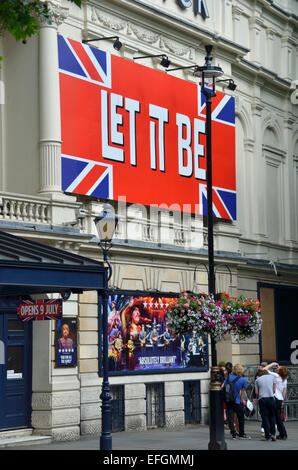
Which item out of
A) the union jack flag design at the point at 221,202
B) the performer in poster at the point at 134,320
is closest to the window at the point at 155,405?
the performer in poster at the point at 134,320

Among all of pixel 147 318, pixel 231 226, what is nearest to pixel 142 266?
pixel 147 318

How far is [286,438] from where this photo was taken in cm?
2662

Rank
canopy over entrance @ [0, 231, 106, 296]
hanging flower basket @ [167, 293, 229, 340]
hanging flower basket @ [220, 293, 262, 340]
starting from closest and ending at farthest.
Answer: canopy over entrance @ [0, 231, 106, 296], hanging flower basket @ [167, 293, 229, 340], hanging flower basket @ [220, 293, 262, 340]

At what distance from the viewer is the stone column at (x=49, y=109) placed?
2723 cm

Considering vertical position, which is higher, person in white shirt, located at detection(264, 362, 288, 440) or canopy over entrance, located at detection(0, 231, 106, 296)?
canopy over entrance, located at detection(0, 231, 106, 296)

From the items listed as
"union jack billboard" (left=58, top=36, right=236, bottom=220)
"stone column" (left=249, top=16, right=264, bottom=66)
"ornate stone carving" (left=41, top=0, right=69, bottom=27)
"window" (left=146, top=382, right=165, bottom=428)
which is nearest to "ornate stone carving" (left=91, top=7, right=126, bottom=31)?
"union jack billboard" (left=58, top=36, right=236, bottom=220)

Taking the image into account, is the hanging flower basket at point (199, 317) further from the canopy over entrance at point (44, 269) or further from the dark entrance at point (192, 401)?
the dark entrance at point (192, 401)

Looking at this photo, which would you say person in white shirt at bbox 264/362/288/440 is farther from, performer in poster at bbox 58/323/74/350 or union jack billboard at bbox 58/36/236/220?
union jack billboard at bbox 58/36/236/220

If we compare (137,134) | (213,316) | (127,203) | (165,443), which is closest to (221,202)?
(137,134)

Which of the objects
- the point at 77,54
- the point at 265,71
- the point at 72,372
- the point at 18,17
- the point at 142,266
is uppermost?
the point at 265,71

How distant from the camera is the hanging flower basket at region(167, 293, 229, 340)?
23984mm

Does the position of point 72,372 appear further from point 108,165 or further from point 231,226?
point 231,226

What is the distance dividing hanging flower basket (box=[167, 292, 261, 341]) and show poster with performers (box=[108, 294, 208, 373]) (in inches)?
175

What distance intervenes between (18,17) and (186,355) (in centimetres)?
1826
